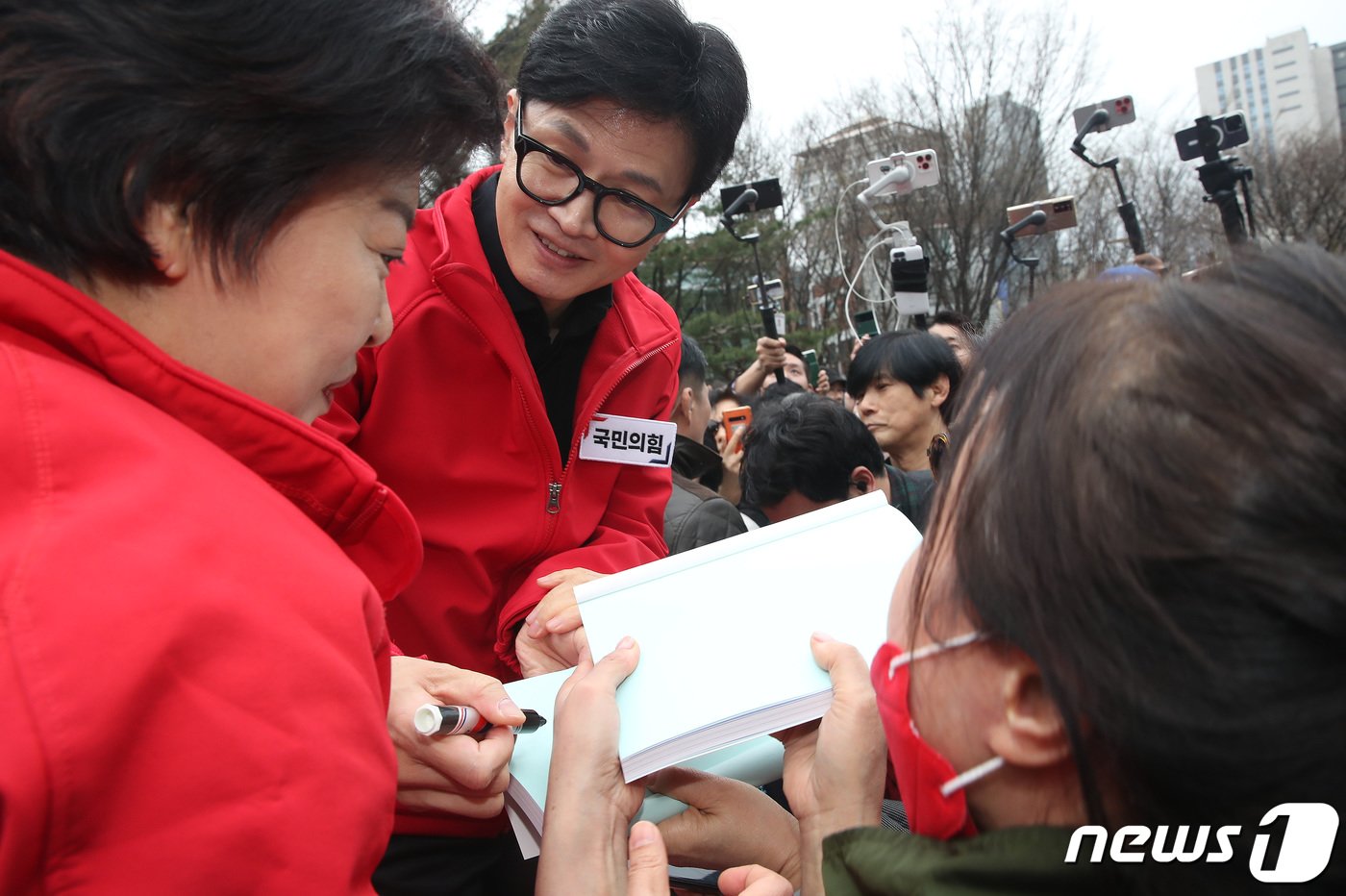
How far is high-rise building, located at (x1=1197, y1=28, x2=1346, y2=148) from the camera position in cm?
6819

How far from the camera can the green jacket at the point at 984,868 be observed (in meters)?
0.95

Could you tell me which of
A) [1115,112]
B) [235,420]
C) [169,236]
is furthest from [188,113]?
[1115,112]

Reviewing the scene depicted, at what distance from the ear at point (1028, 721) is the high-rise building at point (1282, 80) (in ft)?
199

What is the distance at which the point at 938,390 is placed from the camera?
4.35 m

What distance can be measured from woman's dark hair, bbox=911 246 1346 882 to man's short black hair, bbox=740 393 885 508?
2.36 meters

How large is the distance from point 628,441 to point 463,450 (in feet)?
1.31

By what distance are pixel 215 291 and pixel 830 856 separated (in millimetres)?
915

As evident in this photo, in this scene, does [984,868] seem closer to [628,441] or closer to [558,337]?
[628,441]

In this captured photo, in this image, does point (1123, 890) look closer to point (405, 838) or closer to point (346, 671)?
point (346, 671)

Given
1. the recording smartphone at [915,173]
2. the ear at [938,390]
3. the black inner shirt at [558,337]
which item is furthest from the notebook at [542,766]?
the recording smartphone at [915,173]

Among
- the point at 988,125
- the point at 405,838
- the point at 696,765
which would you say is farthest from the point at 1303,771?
the point at 988,125

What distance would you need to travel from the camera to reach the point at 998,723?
1011 mm

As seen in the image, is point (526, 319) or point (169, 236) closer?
point (169, 236)

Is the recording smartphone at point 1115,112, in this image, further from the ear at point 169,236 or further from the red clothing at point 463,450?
the ear at point 169,236
